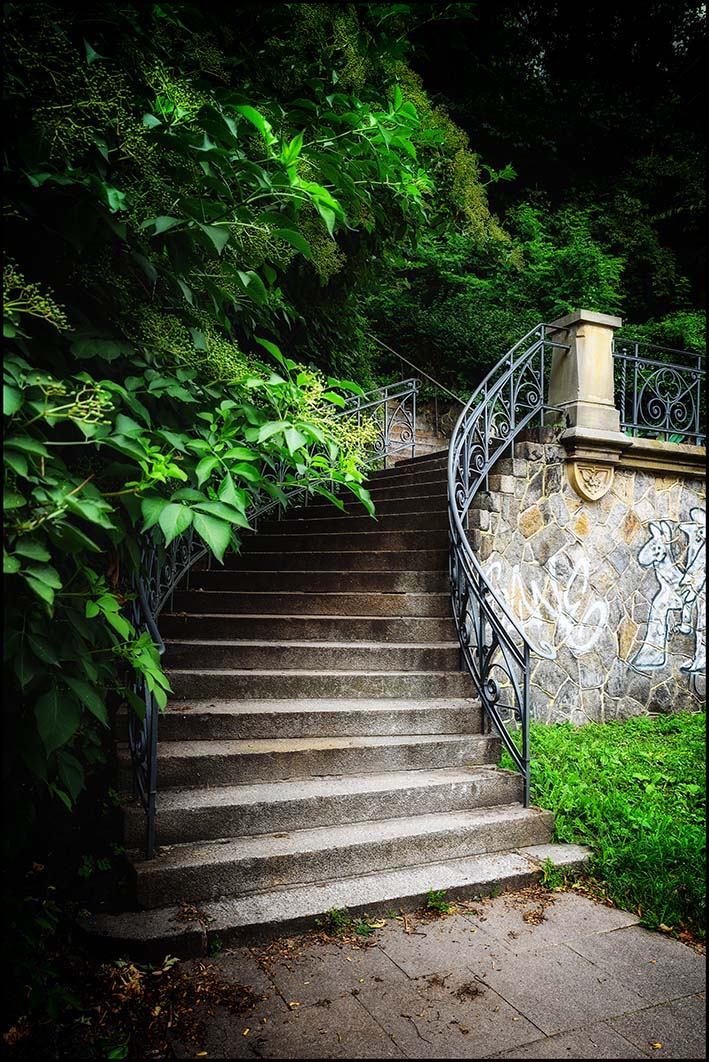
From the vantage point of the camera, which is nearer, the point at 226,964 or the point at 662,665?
the point at 226,964

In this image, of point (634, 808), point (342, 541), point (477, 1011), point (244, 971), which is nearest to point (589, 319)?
point (342, 541)

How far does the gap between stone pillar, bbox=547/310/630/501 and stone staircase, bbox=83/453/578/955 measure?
1.54 meters

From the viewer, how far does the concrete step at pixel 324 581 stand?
244 inches

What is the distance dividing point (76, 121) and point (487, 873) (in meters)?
3.99

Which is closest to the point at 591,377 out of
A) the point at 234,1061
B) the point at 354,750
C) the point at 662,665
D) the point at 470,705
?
the point at 662,665

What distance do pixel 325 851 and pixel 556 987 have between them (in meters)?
1.30

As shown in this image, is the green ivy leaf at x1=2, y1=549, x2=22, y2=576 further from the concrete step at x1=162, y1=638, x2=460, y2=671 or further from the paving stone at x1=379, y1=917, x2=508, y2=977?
the concrete step at x1=162, y1=638, x2=460, y2=671

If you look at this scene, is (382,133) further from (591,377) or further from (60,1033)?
(591,377)

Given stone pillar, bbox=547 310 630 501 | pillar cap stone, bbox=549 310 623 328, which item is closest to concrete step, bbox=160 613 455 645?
stone pillar, bbox=547 310 630 501

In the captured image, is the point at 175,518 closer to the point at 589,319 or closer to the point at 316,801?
the point at 316,801

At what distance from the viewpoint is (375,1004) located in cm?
275

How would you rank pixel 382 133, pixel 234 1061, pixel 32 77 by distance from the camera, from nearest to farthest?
pixel 32 77, pixel 234 1061, pixel 382 133

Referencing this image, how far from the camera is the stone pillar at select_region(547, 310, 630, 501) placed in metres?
6.59

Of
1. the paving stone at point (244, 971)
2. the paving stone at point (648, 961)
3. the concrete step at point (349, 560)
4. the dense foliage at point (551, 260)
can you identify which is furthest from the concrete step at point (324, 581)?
the dense foliage at point (551, 260)
